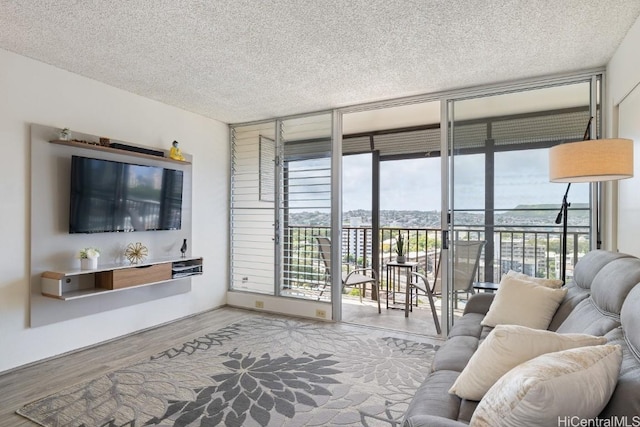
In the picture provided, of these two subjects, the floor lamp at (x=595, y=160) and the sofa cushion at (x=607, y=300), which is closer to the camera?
the sofa cushion at (x=607, y=300)

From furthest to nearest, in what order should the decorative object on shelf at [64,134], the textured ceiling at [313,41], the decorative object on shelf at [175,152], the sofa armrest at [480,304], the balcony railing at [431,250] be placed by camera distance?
the decorative object on shelf at [175,152] < the balcony railing at [431,250] < the decorative object on shelf at [64,134] < the sofa armrest at [480,304] < the textured ceiling at [313,41]

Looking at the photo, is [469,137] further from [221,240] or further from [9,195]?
[9,195]

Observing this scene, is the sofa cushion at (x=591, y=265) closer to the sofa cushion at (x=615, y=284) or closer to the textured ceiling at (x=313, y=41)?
the sofa cushion at (x=615, y=284)

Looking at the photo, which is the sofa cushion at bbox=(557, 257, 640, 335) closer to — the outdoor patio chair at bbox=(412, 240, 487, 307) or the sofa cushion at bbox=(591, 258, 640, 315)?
the sofa cushion at bbox=(591, 258, 640, 315)

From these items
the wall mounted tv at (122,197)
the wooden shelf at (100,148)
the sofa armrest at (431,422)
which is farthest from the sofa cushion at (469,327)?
the wooden shelf at (100,148)

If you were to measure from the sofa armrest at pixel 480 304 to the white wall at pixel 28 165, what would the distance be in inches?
124

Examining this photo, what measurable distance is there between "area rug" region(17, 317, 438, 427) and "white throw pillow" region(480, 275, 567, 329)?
0.80 m

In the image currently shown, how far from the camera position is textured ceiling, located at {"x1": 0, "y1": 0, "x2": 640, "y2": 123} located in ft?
7.04

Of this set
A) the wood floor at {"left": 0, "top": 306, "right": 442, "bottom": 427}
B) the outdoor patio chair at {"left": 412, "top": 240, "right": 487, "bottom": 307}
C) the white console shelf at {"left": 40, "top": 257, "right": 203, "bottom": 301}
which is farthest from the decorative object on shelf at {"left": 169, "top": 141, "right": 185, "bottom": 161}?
the outdoor patio chair at {"left": 412, "top": 240, "right": 487, "bottom": 307}

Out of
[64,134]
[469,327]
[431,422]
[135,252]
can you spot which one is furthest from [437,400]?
[64,134]

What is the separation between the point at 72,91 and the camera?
313 centimetres

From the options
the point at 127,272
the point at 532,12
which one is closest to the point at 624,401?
the point at 532,12

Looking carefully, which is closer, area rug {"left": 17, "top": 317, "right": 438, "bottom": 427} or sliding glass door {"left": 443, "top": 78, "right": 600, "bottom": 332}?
area rug {"left": 17, "top": 317, "right": 438, "bottom": 427}

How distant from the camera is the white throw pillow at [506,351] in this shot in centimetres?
125
